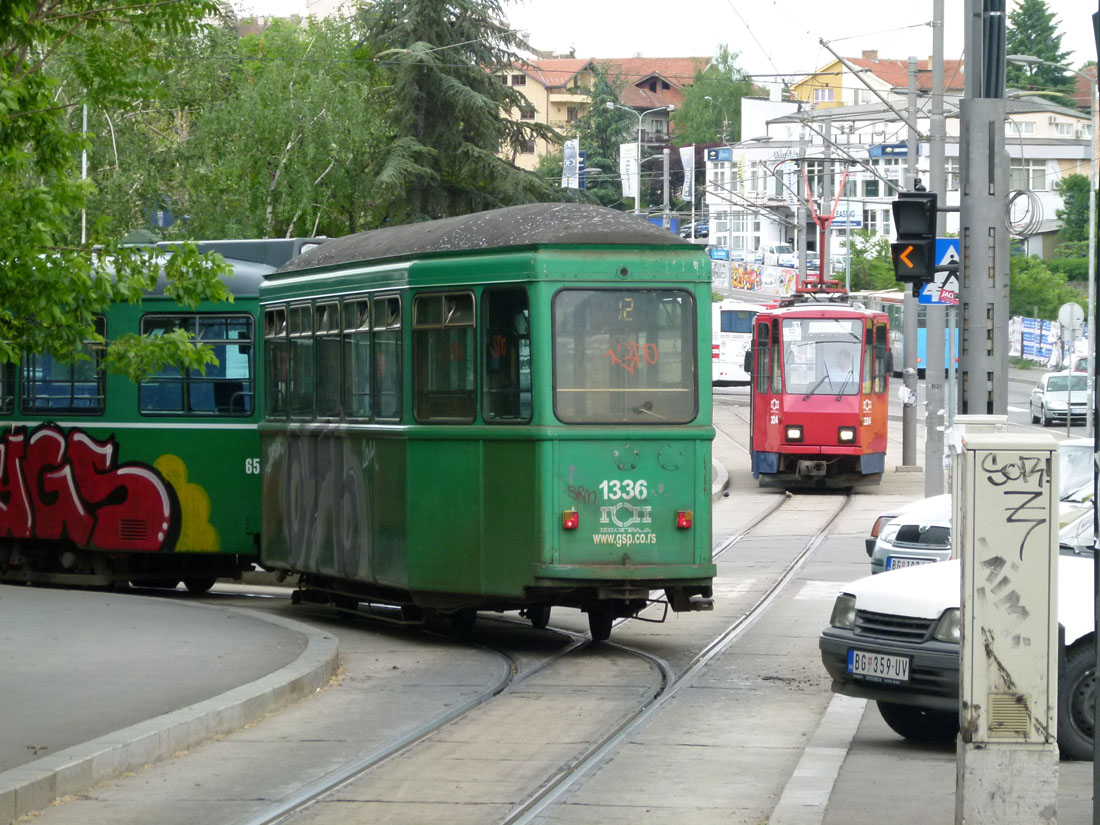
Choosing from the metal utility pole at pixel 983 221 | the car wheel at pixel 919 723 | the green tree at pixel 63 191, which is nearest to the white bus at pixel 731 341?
the metal utility pole at pixel 983 221

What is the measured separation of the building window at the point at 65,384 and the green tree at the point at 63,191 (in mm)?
3695

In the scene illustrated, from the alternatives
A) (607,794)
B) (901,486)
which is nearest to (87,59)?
(607,794)

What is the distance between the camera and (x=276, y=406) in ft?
52.9

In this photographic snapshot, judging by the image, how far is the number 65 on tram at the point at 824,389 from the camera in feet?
105

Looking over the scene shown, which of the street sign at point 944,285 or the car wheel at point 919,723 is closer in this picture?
the car wheel at point 919,723

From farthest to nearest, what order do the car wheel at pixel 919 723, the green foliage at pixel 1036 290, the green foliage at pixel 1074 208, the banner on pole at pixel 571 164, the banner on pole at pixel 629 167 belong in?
the green foliage at pixel 1074 208
the green foliage at pixel 1036 290
the banner on pole at pixel 629 167
the banner on pole at pixel 571 164
the car wheel at pixel 919 723

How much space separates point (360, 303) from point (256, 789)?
646 cm

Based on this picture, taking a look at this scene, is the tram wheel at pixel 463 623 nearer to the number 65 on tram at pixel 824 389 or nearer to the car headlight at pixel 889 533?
the car headlight at pixel 889 533

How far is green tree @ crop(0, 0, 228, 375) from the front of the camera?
40.2 feet

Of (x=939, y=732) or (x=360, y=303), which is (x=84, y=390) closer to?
(x=360, y=303)

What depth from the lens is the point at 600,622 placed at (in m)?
13.9

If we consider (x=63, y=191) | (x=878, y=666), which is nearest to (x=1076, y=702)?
(x=878, y=666)

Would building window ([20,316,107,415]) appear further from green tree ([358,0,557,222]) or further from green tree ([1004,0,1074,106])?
green tree ([1004,0,1074,106])

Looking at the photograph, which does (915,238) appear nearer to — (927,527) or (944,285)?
(927,527)
